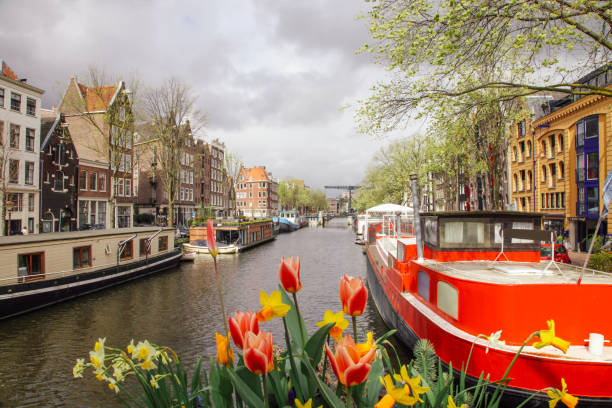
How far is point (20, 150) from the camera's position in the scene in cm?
3114

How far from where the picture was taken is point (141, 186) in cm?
5853

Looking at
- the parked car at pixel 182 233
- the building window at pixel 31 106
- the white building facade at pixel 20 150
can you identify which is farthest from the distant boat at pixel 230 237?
the building window at pixel 31 106

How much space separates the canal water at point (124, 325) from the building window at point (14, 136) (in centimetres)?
1816

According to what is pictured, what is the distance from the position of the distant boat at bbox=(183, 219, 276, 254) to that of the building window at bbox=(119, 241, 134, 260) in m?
8.40

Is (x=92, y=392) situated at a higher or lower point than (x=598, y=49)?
lower

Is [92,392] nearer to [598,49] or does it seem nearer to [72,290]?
[72,290]

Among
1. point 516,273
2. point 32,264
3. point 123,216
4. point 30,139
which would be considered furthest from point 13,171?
point 516,273

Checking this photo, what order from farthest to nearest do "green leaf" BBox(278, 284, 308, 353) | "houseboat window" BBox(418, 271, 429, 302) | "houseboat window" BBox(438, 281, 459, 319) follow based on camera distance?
"houseboat window" BBox(418, 271, 429, 302) < "houseboat window" BBox(438, 281, 459, 319) < "green leaf" BBox(278, 284, 308, 353)

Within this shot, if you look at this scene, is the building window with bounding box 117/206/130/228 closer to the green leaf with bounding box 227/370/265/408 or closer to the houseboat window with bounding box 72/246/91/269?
the houseboat window with bounding box 72/246/91/269

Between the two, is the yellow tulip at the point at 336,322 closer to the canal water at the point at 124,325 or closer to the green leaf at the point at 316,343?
the green leaf at the point at 316,343

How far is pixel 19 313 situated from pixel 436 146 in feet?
87.0

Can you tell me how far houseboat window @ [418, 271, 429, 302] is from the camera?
955cm

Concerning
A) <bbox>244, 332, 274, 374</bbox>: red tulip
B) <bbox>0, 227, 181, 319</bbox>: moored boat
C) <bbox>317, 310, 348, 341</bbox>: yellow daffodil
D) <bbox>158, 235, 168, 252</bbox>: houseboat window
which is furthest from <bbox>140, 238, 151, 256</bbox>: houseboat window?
<bbox>244, 332, 274, 374</bbox>: red tulip

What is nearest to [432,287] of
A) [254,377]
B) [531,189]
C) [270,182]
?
[254,377]
